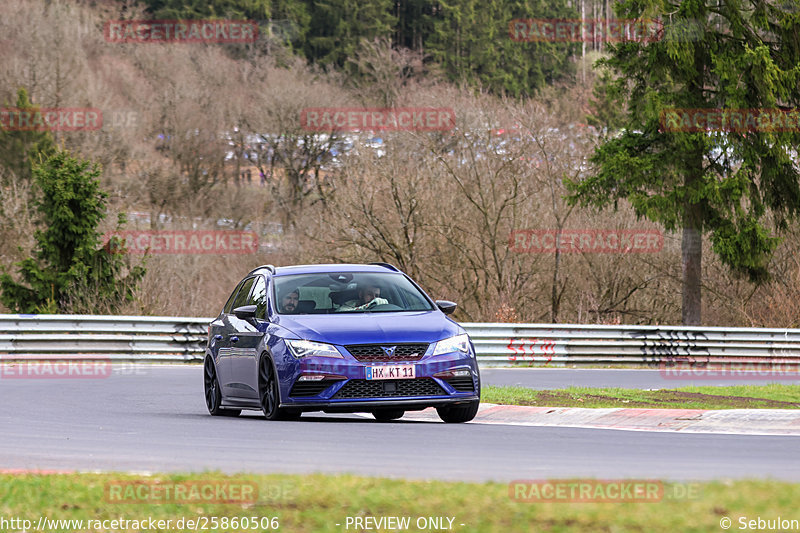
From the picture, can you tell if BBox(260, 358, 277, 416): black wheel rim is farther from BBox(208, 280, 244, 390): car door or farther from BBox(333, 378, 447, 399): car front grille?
BBox(208, 280, 244, 390): car door

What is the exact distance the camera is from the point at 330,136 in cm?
7575

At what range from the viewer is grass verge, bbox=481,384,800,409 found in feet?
53.0

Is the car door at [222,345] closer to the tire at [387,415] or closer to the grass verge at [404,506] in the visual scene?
the tire at [387,415]

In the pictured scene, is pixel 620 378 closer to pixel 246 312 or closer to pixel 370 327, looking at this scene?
pixel 246 312

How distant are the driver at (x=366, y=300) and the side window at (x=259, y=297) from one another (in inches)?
36.0

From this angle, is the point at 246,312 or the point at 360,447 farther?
the point at 246,312

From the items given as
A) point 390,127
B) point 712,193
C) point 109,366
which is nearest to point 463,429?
point 109,366

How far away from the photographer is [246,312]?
46.7ft

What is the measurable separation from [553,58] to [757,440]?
8763cm

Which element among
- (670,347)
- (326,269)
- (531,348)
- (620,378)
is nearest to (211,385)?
(326,269)

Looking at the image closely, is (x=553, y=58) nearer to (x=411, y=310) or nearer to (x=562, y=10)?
(x=562, y=10)

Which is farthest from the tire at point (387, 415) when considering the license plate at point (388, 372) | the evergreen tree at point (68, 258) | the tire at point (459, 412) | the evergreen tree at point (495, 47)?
the evergreen tree at point (495, 47)

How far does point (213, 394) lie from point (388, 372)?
3.29 meters

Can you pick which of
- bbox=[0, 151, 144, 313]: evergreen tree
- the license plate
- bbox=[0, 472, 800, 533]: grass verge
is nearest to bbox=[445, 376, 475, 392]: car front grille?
the license plate
